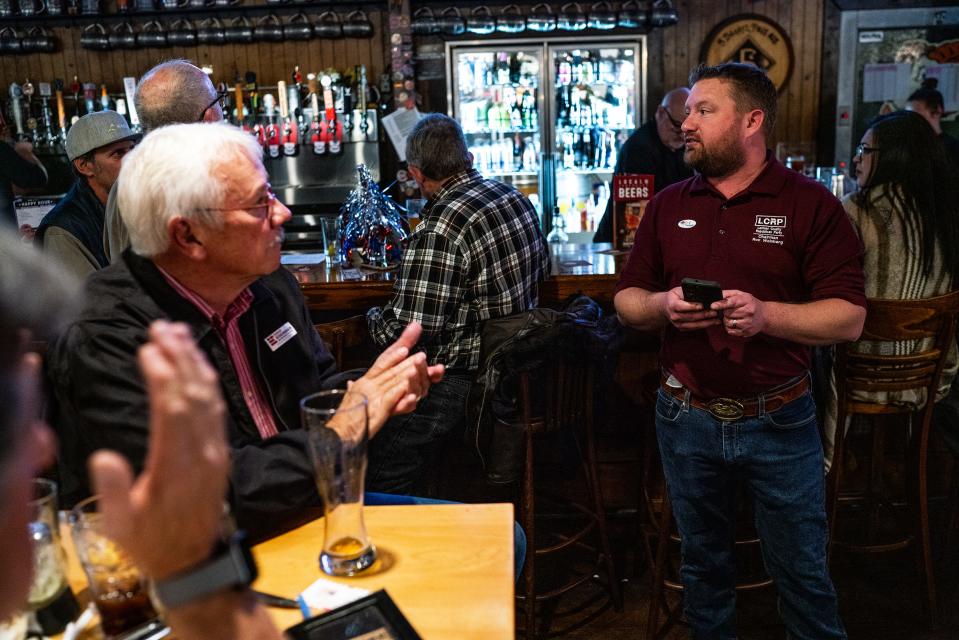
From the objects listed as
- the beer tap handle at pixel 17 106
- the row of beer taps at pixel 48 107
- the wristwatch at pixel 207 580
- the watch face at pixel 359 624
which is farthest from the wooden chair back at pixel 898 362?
the beer tap handle at pixel 17 106

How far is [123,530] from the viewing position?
688mm

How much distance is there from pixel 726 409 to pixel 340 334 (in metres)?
1.13

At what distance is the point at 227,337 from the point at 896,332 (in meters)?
1.87

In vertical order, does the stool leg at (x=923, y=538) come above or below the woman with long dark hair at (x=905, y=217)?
below

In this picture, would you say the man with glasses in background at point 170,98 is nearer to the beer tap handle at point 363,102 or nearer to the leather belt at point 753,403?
the leather belt at point 753,403

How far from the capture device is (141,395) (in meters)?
1.44

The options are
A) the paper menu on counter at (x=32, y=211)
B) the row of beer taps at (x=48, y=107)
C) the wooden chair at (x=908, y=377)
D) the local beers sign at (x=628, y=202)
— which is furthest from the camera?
the row of beer taps at (x=48, y=107)

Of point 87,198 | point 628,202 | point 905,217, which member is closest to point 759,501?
point 905,217

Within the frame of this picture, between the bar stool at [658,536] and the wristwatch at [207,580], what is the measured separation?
1.89 metres

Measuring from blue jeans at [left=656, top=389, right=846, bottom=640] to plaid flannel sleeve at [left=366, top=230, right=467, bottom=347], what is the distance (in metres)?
0.81

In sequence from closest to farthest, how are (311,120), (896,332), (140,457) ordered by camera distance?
(140,457)
(896,332)
(311,120)

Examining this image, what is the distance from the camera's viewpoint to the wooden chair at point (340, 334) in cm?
242

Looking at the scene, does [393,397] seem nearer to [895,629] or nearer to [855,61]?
[895,629]

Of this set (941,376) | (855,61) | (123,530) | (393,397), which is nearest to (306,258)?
(393,397)
